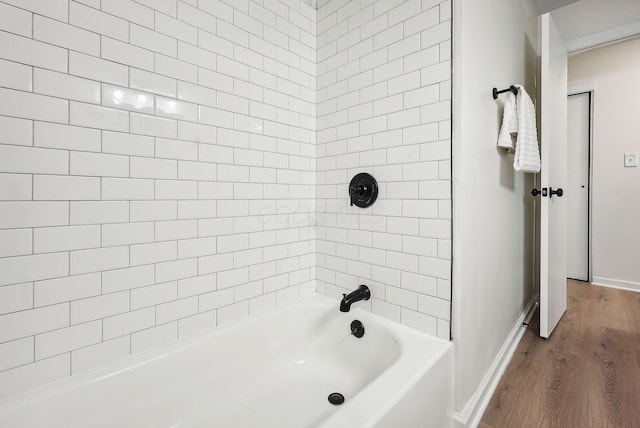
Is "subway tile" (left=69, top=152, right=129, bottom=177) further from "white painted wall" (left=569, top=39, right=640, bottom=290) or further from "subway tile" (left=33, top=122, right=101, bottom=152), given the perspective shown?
"white painted wall" (left=569, top=39, right=640, bottom=290)

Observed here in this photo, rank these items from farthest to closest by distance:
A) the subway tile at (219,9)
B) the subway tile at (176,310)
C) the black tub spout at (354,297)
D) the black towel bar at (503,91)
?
1. the black towel bar at (503,91)
2. the black tub spout at (354,297)
3. the subway tile at (219,9)
4. the subway tile at (176,310)

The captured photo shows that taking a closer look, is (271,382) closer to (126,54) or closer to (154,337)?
(154,337)

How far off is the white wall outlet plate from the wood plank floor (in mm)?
1476

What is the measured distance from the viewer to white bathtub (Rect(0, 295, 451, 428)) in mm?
957

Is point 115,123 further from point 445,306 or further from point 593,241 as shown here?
point 593,241

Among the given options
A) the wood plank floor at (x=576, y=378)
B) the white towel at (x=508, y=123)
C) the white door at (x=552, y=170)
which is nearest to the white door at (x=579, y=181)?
the wood plank floor at (x=576, y=378)

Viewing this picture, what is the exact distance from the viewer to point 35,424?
92 cm

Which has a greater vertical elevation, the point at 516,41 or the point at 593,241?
the point at 516,41

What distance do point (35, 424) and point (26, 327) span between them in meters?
0.30

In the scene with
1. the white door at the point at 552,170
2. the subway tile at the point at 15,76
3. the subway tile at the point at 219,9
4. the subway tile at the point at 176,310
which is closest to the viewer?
the subway tile at the point at 15,76

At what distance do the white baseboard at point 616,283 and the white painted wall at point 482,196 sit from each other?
1.96m

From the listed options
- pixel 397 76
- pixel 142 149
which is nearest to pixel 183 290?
pixel 142 149

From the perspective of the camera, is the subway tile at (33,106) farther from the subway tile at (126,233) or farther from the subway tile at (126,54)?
the subway tile at (126,233)

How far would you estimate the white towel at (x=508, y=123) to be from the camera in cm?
160
